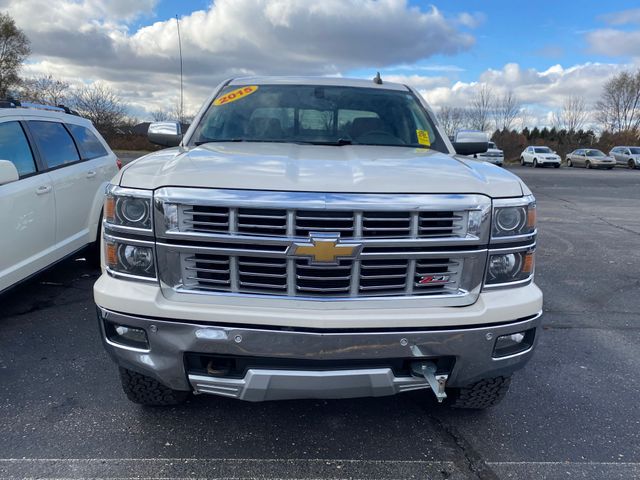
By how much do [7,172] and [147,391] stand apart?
7.35 feet

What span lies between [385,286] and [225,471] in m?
1.20

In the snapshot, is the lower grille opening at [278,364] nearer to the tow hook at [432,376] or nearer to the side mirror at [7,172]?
the tow hook at [432,376]

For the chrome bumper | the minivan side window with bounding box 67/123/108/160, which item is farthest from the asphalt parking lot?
the minivan side window with bounding box 67/123/108/160

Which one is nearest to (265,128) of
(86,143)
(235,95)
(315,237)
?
(235,95)

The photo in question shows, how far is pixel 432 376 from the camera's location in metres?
2.32

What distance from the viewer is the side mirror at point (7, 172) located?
12.3ft

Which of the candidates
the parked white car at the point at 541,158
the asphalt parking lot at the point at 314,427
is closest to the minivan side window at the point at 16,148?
the asphalt parking lot at the point at 314,427

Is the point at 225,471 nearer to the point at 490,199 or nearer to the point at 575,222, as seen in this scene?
the point at 490,199

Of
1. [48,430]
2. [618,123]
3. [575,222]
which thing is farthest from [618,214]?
[618,123]

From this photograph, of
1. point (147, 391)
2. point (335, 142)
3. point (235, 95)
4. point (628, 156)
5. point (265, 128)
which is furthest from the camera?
point (628, 156)

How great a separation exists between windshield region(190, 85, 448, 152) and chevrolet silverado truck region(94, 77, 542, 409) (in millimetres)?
1173

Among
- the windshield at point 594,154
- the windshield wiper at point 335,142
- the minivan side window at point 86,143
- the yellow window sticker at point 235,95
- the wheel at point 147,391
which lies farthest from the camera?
the windshield at point 594,154

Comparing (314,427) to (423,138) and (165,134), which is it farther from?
(165,134)

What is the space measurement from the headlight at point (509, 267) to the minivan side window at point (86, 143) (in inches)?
182
